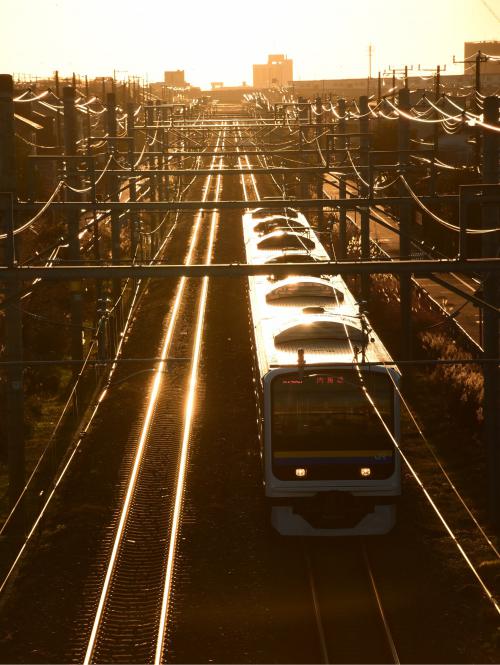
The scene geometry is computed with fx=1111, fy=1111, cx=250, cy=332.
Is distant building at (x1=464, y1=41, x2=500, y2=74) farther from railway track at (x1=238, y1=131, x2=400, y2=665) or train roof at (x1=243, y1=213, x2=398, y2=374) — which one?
railway track at (x1=238, y1=131, x2=400, y2=665)

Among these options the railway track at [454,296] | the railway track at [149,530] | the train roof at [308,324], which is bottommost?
the railway track at [149,530]

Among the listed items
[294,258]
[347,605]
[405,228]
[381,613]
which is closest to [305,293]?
[294,258]

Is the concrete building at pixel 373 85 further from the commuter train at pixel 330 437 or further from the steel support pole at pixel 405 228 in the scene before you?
the commuter train at pixel 330 437

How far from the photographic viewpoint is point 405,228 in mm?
16797

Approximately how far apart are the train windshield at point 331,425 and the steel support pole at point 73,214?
600 cm

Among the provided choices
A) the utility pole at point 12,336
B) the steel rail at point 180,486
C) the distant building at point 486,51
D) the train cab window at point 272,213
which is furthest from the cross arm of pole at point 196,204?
the distant building at point 486,51

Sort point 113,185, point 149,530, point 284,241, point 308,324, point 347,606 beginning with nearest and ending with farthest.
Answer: point 347,606
point 308,324
point 149,530
point 284,241
point 113,185

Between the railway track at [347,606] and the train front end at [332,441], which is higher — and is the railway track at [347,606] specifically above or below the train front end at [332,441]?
below

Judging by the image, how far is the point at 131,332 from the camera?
22828mm

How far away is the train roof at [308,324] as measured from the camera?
1125 cm

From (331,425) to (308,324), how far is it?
141 centimetres

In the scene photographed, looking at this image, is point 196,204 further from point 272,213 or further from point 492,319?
point 272,213

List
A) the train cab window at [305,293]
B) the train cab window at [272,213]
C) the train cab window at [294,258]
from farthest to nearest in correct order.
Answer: the train cab window at [272,213]
the train cab window at [294,258]
the train cab window at [305,293]

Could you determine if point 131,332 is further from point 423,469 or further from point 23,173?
point 23,173
